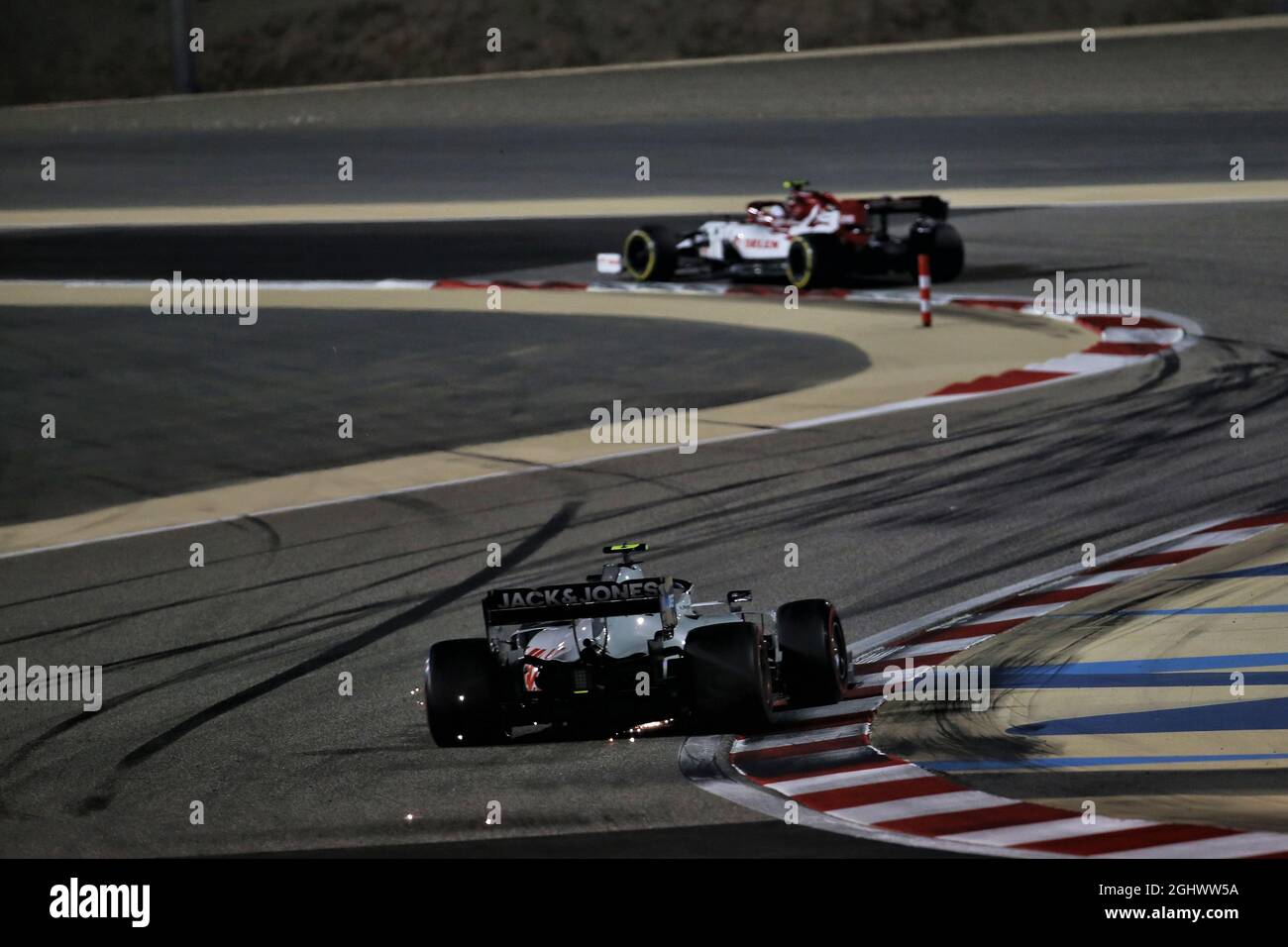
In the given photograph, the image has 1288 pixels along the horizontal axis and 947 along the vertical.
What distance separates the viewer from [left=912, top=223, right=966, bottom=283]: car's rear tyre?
24.3 meters

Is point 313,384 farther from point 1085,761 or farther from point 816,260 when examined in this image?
point 1085,761

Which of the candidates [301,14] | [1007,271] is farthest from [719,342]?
[301,14]

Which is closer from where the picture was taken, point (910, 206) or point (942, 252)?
point (910, 206)

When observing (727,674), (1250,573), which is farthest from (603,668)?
(1250,573)

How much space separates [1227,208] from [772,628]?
71.3ft

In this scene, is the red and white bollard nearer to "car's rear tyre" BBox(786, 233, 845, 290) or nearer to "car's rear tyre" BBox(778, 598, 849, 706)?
"car's rear tyre" BBox(786, 233, 845, 290)

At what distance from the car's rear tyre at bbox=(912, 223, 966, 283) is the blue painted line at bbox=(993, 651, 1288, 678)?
1521 centimetres

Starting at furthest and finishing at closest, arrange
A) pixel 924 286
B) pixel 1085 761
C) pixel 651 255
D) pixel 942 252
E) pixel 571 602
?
pixel 651 255 < pixel 942 252 < pixel 924 286 < pixel 571 602 < pixel 1085 761

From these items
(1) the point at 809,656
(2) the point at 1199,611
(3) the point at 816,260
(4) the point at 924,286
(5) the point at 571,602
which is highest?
(3) the point at 816,260

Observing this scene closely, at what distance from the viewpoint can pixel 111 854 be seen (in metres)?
7.32

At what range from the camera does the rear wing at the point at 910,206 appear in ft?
75.4

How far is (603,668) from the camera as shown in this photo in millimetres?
8617

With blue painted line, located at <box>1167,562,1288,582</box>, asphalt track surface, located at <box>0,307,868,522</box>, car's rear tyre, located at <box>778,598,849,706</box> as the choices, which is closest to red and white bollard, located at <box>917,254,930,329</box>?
asphalt track surface, located at <box>0,307,868,522</box>

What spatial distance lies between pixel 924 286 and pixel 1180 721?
41.9ft
